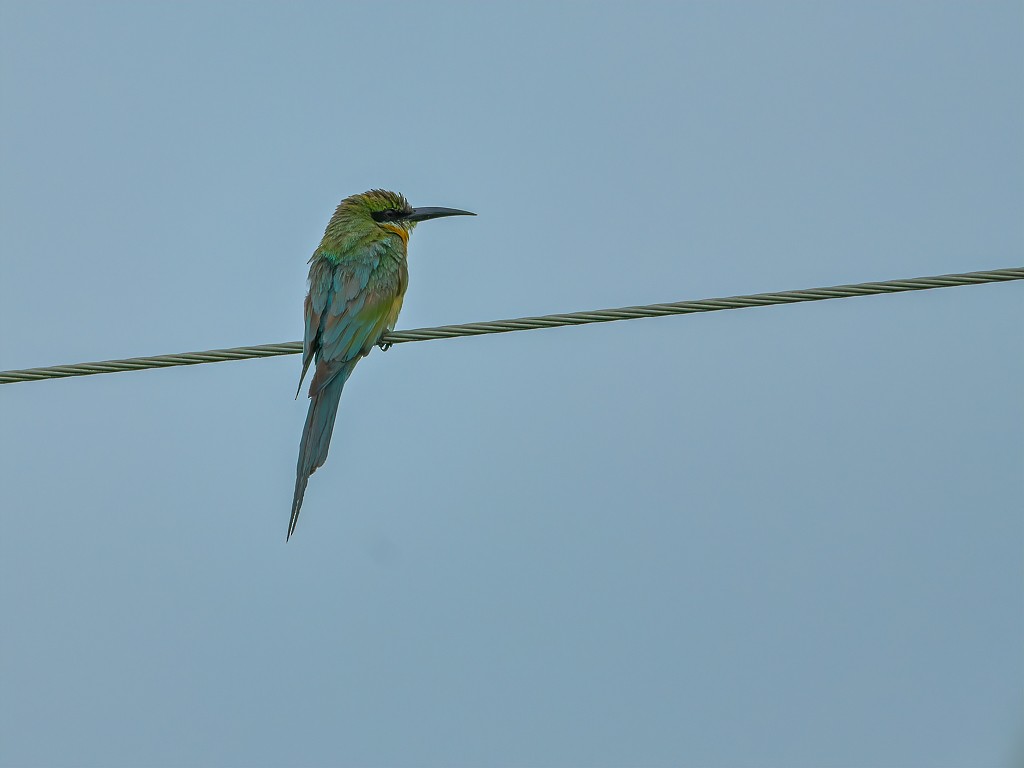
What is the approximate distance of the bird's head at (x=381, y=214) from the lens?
661 centimetres

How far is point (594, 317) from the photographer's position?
Result: 383 cm

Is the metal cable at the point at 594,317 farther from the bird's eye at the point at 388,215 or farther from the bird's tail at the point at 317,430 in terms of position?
the bird's eye at the point at 388,215

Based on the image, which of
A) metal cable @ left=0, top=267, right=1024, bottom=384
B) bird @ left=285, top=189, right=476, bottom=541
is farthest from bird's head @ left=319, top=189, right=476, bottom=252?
metal cable @ left=0, top=267, right=1024, bottom=384

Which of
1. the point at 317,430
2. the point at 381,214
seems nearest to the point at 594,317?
the point at 317,430

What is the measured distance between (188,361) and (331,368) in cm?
171

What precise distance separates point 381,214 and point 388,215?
0.13 feet

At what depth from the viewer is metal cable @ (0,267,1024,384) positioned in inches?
144

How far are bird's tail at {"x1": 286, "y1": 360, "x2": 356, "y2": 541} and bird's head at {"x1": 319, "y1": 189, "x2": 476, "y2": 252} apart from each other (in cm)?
124

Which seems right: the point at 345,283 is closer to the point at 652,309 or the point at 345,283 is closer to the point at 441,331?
the point at 441,331

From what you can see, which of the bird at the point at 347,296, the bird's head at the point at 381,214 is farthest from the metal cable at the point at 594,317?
the bird's head at the point at 381,214

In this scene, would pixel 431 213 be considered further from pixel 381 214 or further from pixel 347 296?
pixel 347 296

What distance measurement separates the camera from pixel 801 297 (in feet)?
12.2

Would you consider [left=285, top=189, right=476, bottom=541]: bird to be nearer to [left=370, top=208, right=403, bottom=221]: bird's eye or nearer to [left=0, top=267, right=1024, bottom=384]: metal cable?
[left=370, top=208, right=403, bottom=221]: bird's eye

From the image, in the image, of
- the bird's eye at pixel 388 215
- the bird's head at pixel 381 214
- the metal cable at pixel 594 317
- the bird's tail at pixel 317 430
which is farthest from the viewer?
the bird's eye at pixel 388 215
